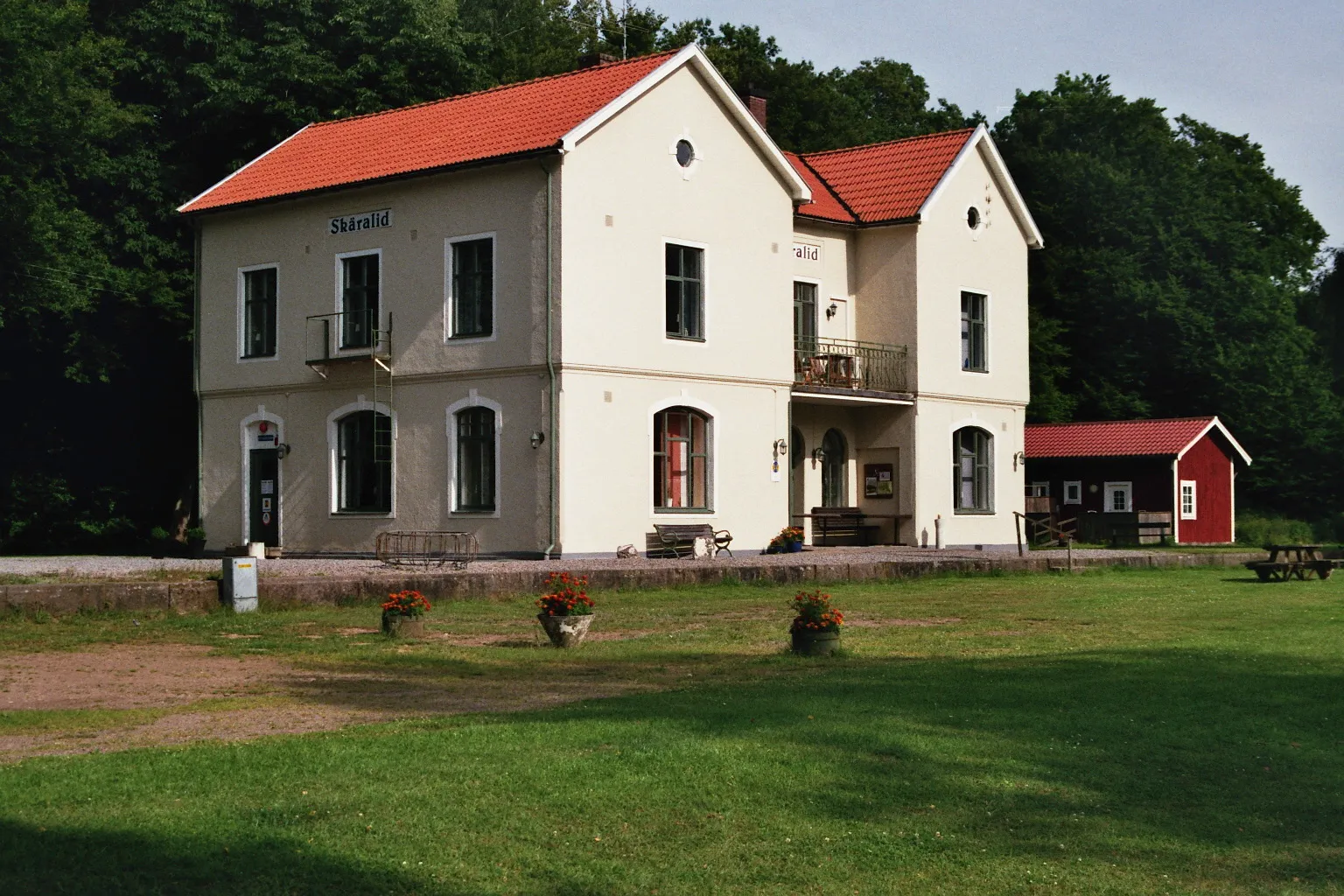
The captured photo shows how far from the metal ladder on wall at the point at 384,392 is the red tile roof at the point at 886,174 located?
1023cm

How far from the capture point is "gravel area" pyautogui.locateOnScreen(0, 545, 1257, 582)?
25688mm

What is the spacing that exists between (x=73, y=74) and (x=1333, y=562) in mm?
29391

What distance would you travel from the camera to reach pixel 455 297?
33.9 metres

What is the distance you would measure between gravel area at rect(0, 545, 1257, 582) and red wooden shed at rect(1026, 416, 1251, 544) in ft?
39.0

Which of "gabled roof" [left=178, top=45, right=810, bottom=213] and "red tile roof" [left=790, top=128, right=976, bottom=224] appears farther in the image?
"red tile roof" [left=790, top=128, right=976, bottom=224]

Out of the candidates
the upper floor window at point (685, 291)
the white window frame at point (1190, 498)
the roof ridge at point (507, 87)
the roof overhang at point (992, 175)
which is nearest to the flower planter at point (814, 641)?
the upper floor window at point (685, 291)

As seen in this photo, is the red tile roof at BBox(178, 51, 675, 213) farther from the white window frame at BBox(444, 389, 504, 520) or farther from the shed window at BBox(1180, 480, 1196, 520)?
the shed window at BBox(1180, 480, 1196, 520)

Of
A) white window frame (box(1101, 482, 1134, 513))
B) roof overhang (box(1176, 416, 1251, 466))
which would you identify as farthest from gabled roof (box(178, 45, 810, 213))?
white window frame (box(1101, 482, 1134, 513))

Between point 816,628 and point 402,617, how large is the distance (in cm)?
471

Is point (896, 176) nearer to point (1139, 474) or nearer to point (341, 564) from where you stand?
point (1139, 474)

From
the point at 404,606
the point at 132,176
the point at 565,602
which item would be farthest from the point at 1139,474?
the point at 565,602

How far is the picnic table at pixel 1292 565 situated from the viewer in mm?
29953

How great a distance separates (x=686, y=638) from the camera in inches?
695

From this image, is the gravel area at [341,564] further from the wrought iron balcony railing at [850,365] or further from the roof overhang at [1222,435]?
the roof overhang at [1222,435]
